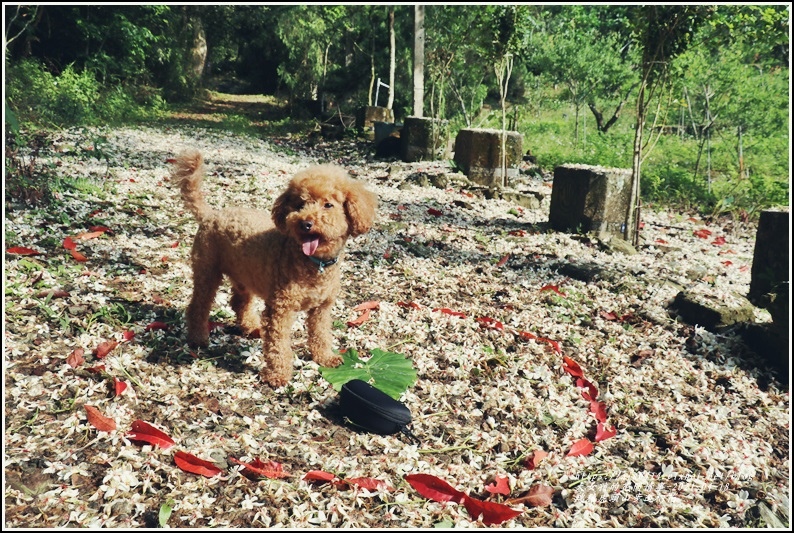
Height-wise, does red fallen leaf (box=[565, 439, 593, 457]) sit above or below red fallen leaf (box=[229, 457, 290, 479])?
below

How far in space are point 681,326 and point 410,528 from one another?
340 cm

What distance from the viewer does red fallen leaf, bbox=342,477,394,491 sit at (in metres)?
2.71

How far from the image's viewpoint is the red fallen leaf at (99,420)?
285 cm

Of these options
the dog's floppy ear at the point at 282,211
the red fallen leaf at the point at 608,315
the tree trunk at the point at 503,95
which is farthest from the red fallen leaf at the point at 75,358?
the tree trunk at the point at 503,95

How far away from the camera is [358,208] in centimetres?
336

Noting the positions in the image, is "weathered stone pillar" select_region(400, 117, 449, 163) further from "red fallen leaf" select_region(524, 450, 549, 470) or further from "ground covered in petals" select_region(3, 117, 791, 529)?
"red fallen leaf" select_region(524, 450, 549, 470)

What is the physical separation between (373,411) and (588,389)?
5.42 ft

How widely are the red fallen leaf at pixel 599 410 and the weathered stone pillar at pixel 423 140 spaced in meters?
9.33

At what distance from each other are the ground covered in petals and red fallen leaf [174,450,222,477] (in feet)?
0.04

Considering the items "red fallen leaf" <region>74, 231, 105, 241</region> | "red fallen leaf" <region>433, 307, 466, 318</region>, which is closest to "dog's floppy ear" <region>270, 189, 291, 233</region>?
"red fallen leaf" <region>433, 307, 466, 318</region>

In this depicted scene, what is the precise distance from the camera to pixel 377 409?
3100mm

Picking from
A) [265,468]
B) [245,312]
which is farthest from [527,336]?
[265,468]

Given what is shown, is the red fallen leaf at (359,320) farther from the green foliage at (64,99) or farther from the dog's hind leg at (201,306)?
the green foliage at (64,99)

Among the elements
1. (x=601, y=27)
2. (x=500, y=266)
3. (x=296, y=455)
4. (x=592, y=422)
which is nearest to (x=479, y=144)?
(x=500, y=266)
